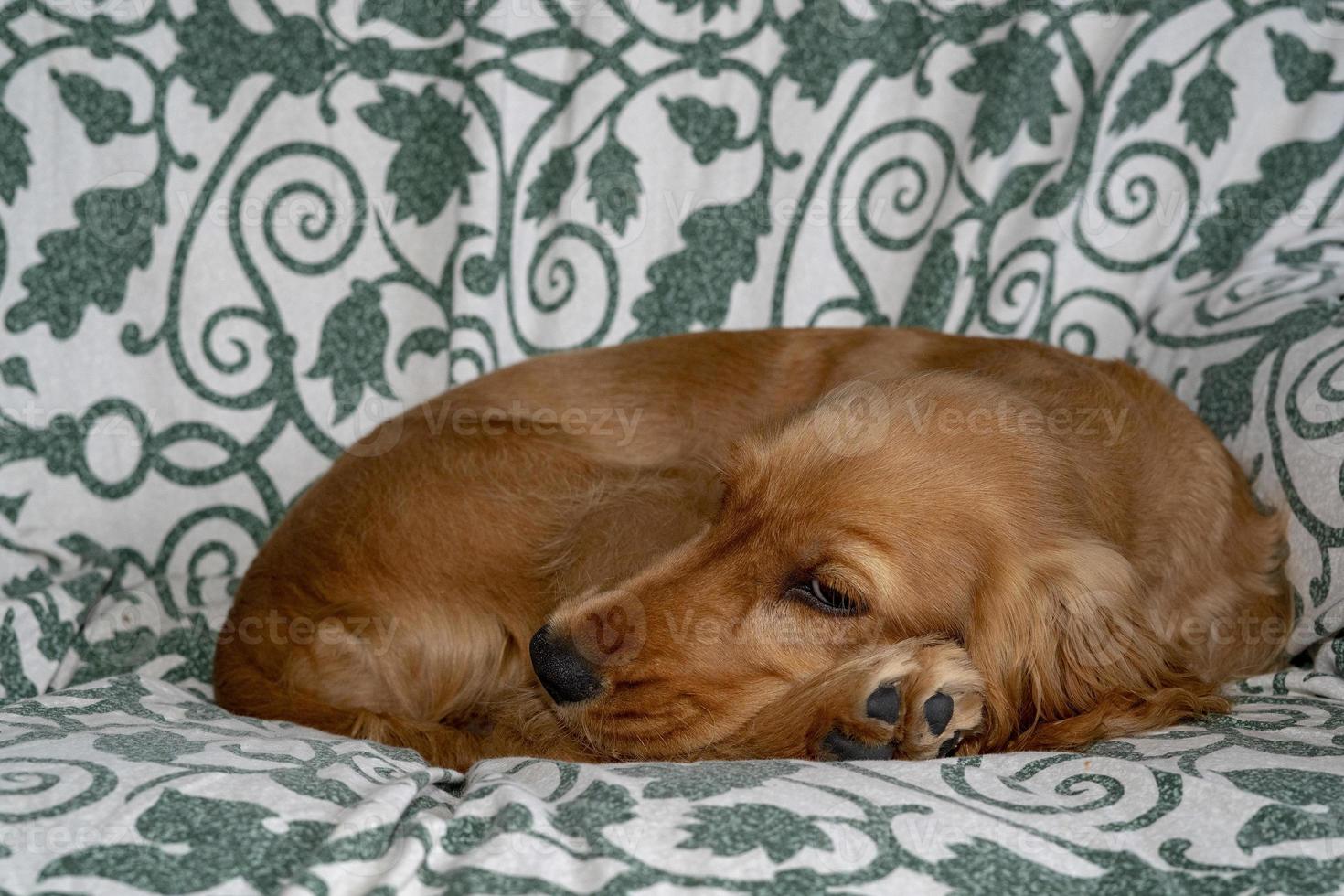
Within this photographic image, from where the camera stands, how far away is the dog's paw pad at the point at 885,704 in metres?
1.62

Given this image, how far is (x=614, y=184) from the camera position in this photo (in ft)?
9.29

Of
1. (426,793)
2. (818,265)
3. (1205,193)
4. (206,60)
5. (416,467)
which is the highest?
(206,60)

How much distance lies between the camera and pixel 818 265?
289cm

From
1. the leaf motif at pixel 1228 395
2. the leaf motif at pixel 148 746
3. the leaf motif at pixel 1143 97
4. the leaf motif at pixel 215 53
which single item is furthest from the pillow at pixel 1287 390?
the leaf motif at pixel 215 53

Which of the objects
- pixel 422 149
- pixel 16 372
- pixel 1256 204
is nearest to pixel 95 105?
pixel 16 372

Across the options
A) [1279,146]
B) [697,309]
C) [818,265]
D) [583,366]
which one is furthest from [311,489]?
[1279,146]

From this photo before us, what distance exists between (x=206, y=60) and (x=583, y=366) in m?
1.22

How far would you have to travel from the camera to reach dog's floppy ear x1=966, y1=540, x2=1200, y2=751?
181 centimetres

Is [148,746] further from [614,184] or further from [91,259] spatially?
[614,184]

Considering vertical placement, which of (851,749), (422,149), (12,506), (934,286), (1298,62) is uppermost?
(1298,62)

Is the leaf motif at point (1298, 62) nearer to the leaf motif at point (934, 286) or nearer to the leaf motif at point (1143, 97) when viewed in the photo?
the leaf motif at point (1143, 97)

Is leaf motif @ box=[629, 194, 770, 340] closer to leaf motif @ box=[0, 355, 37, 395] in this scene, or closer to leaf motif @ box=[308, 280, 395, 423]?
leaf motif @ box=[308, 280, 395, 423]

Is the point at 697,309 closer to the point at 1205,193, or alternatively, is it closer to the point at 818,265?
the point at 818,265

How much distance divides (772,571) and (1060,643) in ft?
1.64
